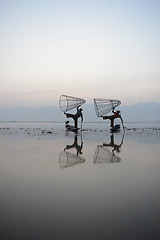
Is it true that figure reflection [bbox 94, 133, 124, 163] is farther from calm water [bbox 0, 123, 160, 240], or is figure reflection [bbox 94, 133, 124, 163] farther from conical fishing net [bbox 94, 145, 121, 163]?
calm water [bbox 0, 123, 160, 240]

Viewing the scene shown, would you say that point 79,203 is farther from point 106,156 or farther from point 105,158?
point 106,156

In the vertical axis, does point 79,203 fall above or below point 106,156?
above

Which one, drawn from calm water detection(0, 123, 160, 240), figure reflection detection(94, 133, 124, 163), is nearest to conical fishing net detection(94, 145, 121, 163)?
figure reflection detection(94, 133, 124, 163)

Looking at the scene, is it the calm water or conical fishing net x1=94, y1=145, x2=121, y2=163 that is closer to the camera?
the calm water

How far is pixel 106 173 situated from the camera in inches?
267

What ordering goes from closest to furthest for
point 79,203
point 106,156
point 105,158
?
point 79,203, point 105,158, point 106,156

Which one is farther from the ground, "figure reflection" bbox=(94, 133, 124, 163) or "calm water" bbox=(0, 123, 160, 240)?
"calm water" bbox=(0, 123, 160, 240)

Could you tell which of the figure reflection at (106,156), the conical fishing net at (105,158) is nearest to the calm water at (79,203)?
the conical fishing net at (105,158)

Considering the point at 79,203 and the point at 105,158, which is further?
the point at 105,158

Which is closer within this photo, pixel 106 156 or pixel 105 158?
pixel 105 158

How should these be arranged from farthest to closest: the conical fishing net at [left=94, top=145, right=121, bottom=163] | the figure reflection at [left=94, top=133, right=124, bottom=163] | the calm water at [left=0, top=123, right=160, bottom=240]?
the figure reflection at [left=94, top=133, right=124, bottom=163] < the conical fishing net at [left=94, top=145, right=121, bottom=163] < the calm water at [left=0, top=123, right=160, bottom=240]

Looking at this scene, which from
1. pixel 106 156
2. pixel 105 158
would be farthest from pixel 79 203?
pixel 106 156

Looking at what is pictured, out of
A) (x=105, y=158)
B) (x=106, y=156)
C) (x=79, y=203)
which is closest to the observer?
(x=79, y=203)

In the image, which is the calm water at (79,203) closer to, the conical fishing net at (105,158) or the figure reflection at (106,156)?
the conical fishing net at (105,158)
